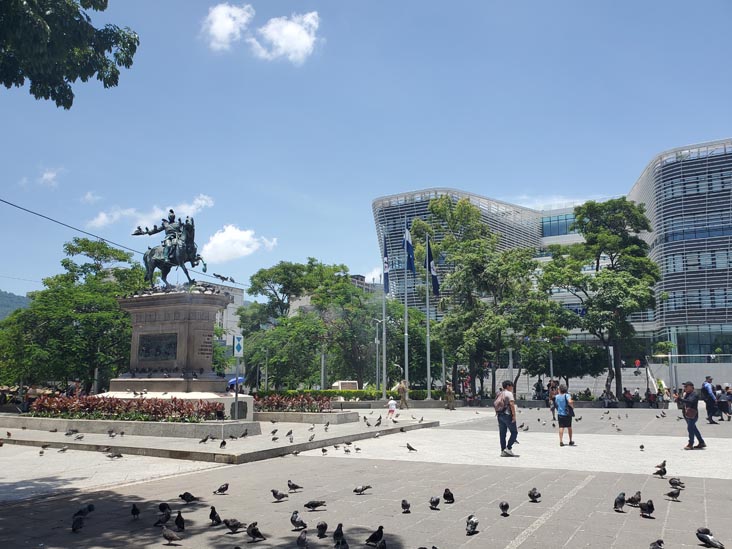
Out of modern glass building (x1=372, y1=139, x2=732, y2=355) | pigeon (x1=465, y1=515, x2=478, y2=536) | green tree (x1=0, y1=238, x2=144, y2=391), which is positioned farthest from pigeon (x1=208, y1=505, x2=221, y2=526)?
modern glass building (x1=372, y1=139, x2=732, y2=355)

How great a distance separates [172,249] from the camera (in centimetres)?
2261

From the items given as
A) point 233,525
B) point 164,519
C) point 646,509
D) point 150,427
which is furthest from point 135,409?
point 646,509

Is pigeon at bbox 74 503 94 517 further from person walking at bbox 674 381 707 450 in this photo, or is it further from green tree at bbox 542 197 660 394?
green tree at bbox 542 197 660 394

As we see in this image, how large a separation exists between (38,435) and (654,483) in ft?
50.1

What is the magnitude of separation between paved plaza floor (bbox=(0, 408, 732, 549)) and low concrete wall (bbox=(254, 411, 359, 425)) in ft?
19.6

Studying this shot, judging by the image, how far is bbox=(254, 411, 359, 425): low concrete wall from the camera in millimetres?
21469

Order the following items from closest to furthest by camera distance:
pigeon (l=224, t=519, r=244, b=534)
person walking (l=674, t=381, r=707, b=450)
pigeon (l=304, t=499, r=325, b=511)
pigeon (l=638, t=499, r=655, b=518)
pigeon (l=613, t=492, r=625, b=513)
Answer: pigeon (l=224, t=519, r=244, b=534)
pigeon (l=638, t=499, r=655, b=518)
pigeon (l=613, t=492, r=625, b=513)
pigeon (l=304, t=499, r=325, b=511)
person walking (l=674, t=381, r=707, b=450)

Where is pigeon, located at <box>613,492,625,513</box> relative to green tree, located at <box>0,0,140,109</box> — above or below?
below

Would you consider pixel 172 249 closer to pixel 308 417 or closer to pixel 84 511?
pixel 308 417

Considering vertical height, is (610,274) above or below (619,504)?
above

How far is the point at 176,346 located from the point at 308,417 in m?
5.29

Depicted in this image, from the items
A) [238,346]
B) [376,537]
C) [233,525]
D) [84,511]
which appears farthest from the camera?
[238,346]

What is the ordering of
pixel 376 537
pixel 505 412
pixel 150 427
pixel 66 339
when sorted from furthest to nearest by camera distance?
1. pixel 66 339
2. pixel 150 427
3. pixel 505 412
4. pixel 376 537

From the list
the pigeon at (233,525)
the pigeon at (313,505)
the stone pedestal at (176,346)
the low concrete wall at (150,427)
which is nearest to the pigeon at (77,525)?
the pigeon at (233,525)
